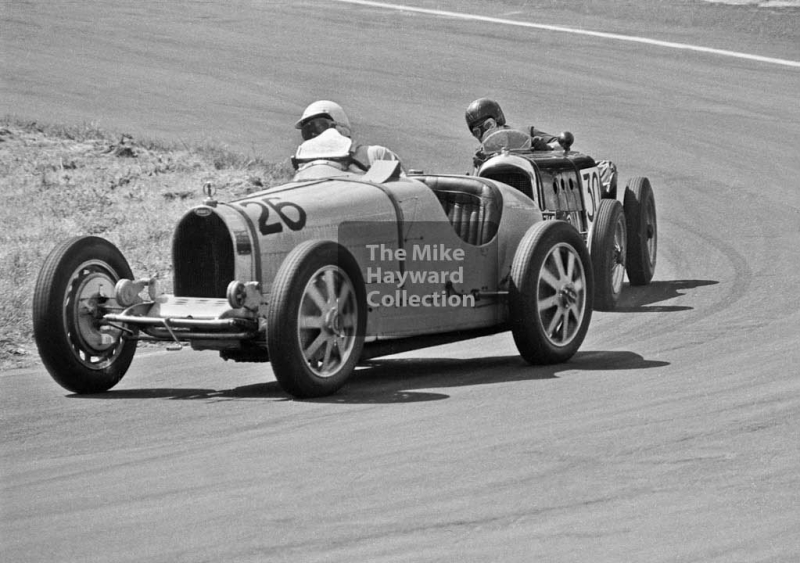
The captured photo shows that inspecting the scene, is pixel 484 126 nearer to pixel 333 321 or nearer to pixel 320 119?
pixel 320 119

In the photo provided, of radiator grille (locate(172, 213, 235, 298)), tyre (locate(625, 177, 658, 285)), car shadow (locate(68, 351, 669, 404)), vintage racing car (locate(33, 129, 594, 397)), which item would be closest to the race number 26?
vintage racing car (locate(33, 129, 594, 397))

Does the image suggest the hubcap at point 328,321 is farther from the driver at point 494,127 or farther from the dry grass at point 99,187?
the driver at point 494,127

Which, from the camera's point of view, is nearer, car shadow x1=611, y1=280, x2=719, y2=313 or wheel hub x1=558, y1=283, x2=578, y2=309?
wheel hub x1=558, y1=283, x2=578, y2=309

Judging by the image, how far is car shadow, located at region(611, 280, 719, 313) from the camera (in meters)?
11.5

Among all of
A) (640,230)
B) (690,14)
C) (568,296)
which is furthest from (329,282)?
(690,14)

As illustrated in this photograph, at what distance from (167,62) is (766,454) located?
64.1 feet

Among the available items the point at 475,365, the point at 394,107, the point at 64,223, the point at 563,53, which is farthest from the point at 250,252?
the point at 563,53

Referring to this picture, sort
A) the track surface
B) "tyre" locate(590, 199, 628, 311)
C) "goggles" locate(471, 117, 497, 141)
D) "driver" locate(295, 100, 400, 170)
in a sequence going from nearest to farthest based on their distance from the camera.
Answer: the track surface
"driver" locate(295, 100, 400, 170)
"tyre" locate(590, 199, 628, 311)
"goggles" locate(471, 117, 497, 141)

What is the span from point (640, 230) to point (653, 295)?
0.92 meters

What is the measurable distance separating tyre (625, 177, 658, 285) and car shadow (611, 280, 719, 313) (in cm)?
12

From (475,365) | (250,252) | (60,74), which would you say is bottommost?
(475,365)

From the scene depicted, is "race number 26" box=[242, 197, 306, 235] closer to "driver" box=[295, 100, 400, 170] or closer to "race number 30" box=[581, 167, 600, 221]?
"driver" box=[295, 100, 400, 170]

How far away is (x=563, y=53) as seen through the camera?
2617 cm

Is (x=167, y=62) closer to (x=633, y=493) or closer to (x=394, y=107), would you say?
(x=394, y=107)
